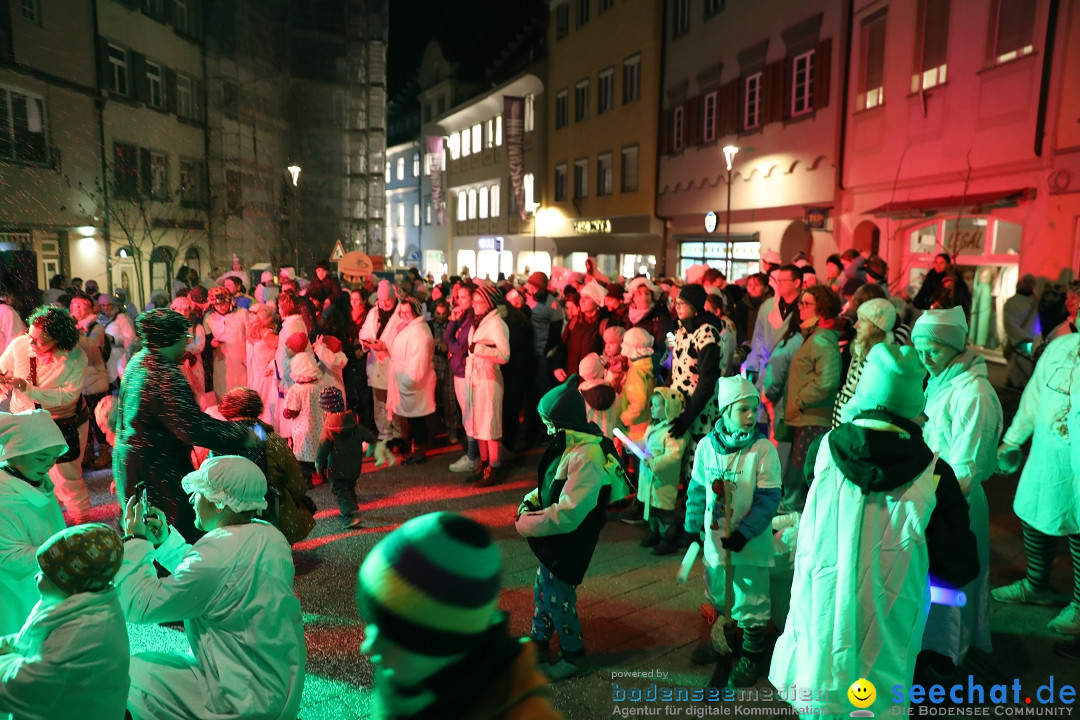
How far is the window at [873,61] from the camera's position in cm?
1527

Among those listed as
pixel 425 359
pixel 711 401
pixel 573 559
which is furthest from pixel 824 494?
pixel 425 359

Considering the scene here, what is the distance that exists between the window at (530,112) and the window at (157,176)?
27521 millimetres

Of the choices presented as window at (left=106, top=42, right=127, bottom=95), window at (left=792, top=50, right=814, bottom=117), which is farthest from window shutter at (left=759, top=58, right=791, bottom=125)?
window at (left=106, top=42, right=127, bottom=95)

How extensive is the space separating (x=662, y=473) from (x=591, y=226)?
25.1 meters

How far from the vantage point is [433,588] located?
1.56 m

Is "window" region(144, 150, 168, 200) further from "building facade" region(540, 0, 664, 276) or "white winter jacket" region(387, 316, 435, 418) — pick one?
"building facade" region(540, 0, 664, 276)

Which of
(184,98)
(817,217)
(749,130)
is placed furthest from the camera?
(749,130)

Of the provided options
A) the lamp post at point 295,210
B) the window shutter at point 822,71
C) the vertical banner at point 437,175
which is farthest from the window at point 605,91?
the vertical banner at point 437,175

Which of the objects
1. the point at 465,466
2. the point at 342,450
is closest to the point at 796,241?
the point at 465,466

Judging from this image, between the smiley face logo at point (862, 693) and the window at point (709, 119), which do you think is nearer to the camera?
the smiley face logo at point (862, 693)

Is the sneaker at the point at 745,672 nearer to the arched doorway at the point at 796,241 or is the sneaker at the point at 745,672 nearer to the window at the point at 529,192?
the arched doorway at the point at 796,241

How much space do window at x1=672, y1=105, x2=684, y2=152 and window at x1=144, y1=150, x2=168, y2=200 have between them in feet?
61.4

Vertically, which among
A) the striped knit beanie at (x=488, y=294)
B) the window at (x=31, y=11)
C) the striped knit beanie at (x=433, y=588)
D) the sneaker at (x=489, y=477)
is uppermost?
the window at (x=31, y=11)

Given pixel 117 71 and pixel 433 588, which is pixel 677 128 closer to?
pixel 117 71
